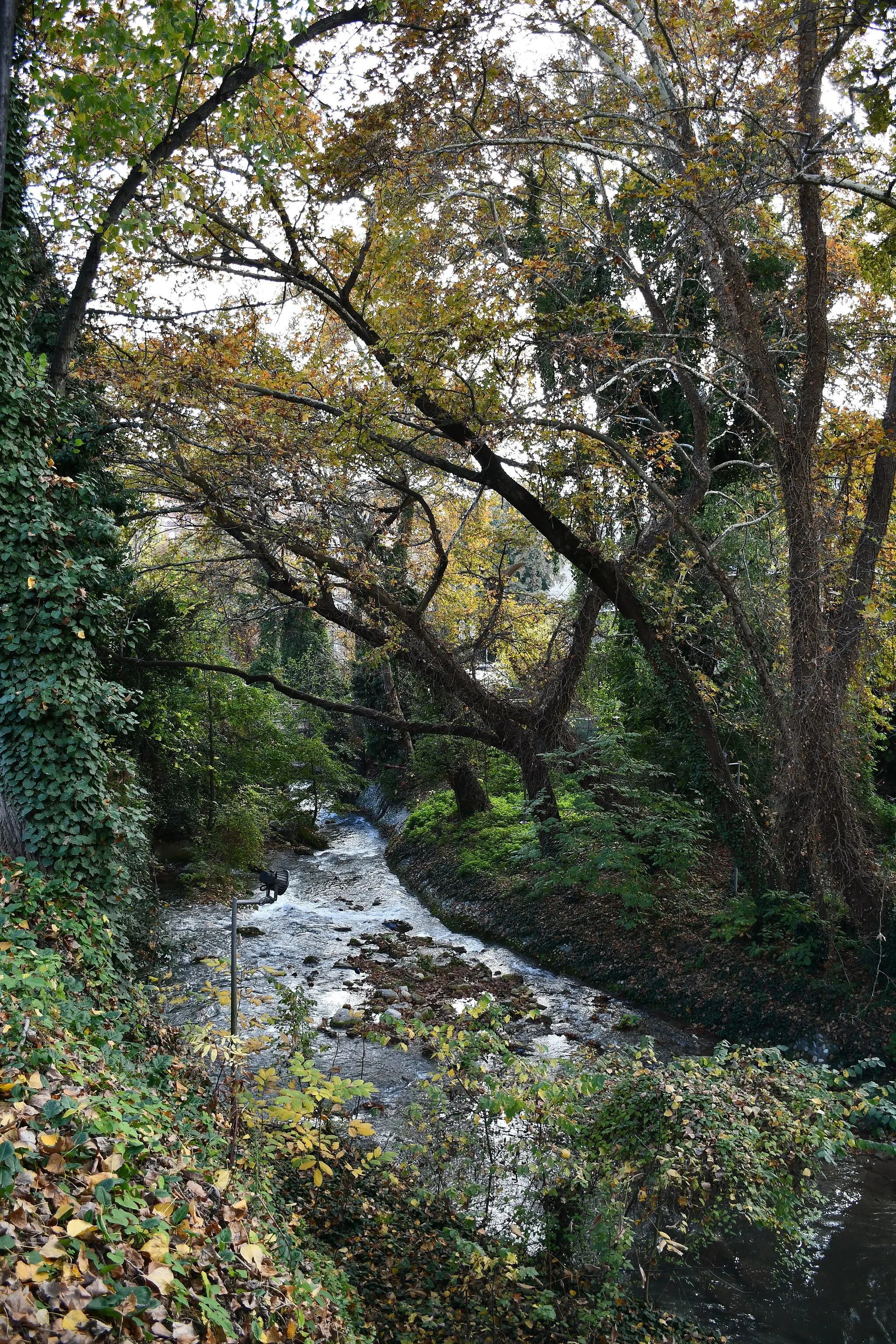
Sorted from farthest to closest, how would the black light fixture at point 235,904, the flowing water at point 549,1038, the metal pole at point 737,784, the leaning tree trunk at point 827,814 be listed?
the metal pole at point 737,784 → the leaning tree trunk at point 827,814 → the flowing water at point 549,1038 → the black light fixture at point 235,904

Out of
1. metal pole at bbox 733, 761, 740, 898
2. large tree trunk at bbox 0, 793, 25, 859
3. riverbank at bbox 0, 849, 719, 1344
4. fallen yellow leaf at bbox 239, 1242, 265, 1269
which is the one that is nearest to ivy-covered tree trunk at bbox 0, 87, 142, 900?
large tree trunk at bbox 0, 793, 25, 859

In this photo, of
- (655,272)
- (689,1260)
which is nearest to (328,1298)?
(689,1260)

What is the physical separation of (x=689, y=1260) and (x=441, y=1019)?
393 centimetres

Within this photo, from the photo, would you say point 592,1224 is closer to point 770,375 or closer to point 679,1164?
point 679,1164

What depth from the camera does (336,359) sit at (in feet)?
42.2

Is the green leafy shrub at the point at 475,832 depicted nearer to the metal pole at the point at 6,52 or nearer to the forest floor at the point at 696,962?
the forest floor at the point at 696,962

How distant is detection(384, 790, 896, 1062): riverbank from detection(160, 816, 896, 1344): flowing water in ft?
1.10

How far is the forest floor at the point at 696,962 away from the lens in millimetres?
9055

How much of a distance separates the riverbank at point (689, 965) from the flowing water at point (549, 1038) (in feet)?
1.10

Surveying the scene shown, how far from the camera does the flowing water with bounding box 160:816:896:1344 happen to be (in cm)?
555

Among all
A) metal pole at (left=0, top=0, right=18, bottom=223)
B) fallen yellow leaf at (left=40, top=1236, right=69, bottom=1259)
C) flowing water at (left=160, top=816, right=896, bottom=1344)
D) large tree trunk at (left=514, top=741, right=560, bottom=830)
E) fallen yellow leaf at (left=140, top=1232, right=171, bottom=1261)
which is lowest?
flowing water at (left=160, top=816, right=896, bottom=1344)

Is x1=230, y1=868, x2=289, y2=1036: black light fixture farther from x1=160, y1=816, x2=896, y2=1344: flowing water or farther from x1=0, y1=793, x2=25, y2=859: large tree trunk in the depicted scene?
x1=0, y1=793, x2=25, y2=859: large tree trunk

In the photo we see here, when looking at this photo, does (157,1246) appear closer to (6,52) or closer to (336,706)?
(6,52)

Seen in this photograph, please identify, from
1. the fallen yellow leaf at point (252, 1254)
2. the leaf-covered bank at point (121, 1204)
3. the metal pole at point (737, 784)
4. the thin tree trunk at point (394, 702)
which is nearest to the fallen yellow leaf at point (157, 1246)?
the leaf-covered bank at point (121, 1204)
